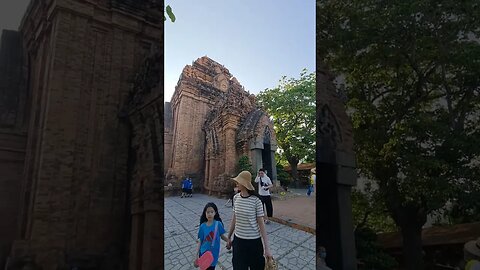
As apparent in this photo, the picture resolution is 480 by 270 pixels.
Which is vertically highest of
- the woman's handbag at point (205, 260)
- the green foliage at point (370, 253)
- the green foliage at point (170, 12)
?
the green foliage at point (170, 12)

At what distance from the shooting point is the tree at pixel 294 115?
2.81m

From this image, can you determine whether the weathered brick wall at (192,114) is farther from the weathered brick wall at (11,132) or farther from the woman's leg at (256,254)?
the weathered brick wall at (11,132)

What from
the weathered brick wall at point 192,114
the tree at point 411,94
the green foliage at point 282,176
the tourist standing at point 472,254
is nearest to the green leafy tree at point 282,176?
the green foliage at point 282,176

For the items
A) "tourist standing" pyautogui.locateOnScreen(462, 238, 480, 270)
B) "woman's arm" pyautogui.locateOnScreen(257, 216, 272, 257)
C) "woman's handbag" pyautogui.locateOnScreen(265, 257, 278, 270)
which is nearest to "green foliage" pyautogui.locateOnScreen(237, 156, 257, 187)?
"woman's arm" pyautogui.locateOnScreen(257, 216, 272, 257)

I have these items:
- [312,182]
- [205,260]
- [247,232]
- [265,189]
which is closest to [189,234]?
[205,260]

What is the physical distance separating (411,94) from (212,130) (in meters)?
2.60

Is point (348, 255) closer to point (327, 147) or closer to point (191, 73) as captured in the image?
point (327, 147)

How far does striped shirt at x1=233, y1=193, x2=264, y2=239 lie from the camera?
93.8 inches

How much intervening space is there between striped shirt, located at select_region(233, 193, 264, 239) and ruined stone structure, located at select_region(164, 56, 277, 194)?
198 mm

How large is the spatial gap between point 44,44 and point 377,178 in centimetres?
370

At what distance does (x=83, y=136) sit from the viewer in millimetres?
2352

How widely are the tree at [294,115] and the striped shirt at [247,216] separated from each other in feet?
2.14

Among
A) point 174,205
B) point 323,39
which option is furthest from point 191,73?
point 323,39

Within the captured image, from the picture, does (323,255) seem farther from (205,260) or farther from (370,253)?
(205,260)
